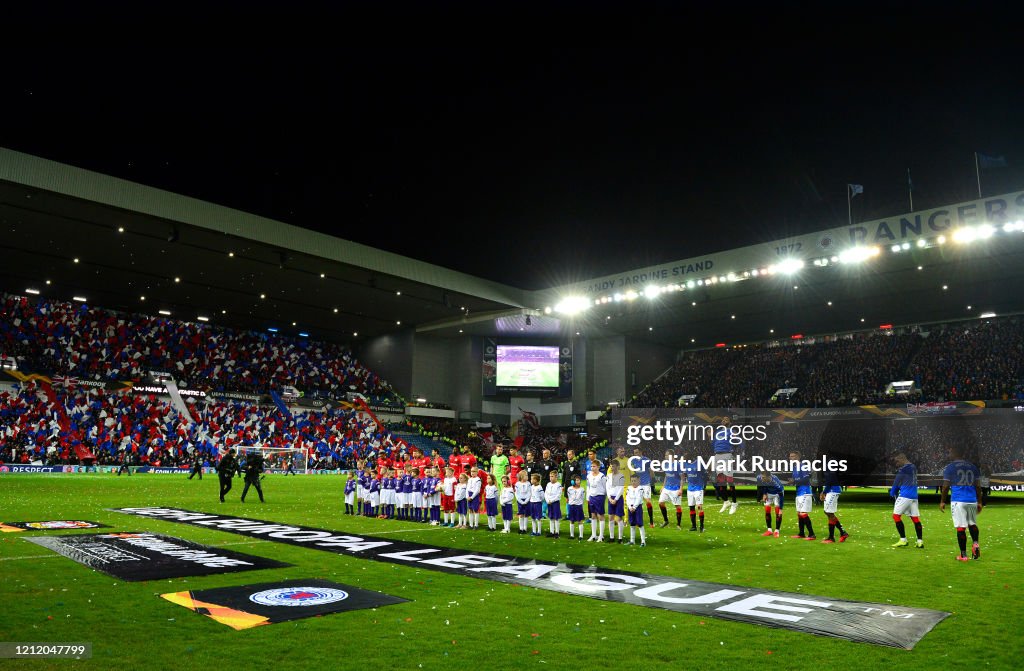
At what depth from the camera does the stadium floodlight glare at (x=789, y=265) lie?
3459cm

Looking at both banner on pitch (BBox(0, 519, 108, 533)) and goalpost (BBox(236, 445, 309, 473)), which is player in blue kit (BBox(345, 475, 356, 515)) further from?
goalpost (BBox(236, 445, 309, 473))

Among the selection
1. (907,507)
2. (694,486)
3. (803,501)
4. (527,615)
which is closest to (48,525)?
(527,615)

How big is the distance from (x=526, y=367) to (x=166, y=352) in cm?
2843

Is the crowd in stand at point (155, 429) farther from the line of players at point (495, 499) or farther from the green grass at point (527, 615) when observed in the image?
the green grass at point (527, 615)

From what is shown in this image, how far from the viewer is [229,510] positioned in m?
20.2

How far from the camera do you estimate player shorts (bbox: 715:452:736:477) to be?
2522 centimetres

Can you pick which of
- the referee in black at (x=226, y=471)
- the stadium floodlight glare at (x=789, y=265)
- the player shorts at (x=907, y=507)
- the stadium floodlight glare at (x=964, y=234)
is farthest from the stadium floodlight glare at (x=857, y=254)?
the referee in black at (x=226, y=471)

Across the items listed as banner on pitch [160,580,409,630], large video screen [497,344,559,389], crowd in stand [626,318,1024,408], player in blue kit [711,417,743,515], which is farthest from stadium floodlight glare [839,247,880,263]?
banner on pitch [160,580,409,630]

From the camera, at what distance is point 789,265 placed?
34.9m

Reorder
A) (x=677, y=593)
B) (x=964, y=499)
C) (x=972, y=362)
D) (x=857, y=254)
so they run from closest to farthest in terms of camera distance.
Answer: (x=677, y=593) < (x=964, y=499) < (x=857, y=254) < (x=972, y=362)

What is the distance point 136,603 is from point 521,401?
52.7m

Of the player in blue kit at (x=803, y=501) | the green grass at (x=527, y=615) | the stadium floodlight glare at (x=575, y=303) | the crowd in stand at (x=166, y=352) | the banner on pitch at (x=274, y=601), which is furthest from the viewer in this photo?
the stadium floodlight glare at (x=575, y=303)

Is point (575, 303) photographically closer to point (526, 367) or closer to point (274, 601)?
point (526, 367)

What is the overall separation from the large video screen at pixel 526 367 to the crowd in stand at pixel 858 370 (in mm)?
8029
